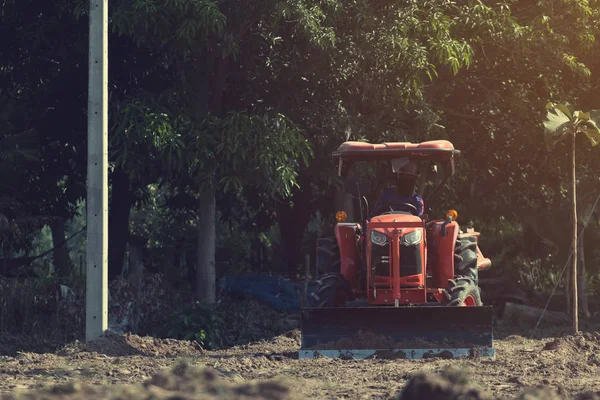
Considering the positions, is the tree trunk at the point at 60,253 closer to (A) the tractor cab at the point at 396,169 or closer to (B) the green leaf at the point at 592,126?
(A) the tractor cab at the point at 396,169

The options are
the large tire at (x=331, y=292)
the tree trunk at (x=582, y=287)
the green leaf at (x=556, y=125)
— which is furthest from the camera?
the tree trunk at (x=582, y=287)

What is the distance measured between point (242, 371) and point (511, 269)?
523 inches

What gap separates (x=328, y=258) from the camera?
1287 cm

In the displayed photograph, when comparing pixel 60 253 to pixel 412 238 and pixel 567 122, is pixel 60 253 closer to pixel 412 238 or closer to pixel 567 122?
pixel 412 238

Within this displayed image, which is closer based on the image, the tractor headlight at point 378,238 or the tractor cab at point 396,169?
the tractor headlight at point 378,238

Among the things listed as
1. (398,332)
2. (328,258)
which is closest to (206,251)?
(328,258)

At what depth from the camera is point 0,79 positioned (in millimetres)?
16578

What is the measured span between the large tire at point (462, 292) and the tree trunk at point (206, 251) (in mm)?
5144

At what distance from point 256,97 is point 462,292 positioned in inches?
220

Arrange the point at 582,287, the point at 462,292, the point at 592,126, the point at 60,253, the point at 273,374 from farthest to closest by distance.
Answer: the point at 60,253 → the point at 582,287 → the point at 592,126 → the point at 462,292 → the point at 273,374

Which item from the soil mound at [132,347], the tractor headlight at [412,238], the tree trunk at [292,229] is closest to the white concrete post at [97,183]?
the soil mound at [132,347]

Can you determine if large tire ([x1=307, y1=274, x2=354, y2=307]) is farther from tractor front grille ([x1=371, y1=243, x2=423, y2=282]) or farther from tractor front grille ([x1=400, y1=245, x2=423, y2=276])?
tractor front grille ([x1=400, y1=245, x2=423, y2=276])

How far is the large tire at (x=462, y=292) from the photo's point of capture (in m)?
11.6

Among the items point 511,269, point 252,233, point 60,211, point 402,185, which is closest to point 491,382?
point 402,185
